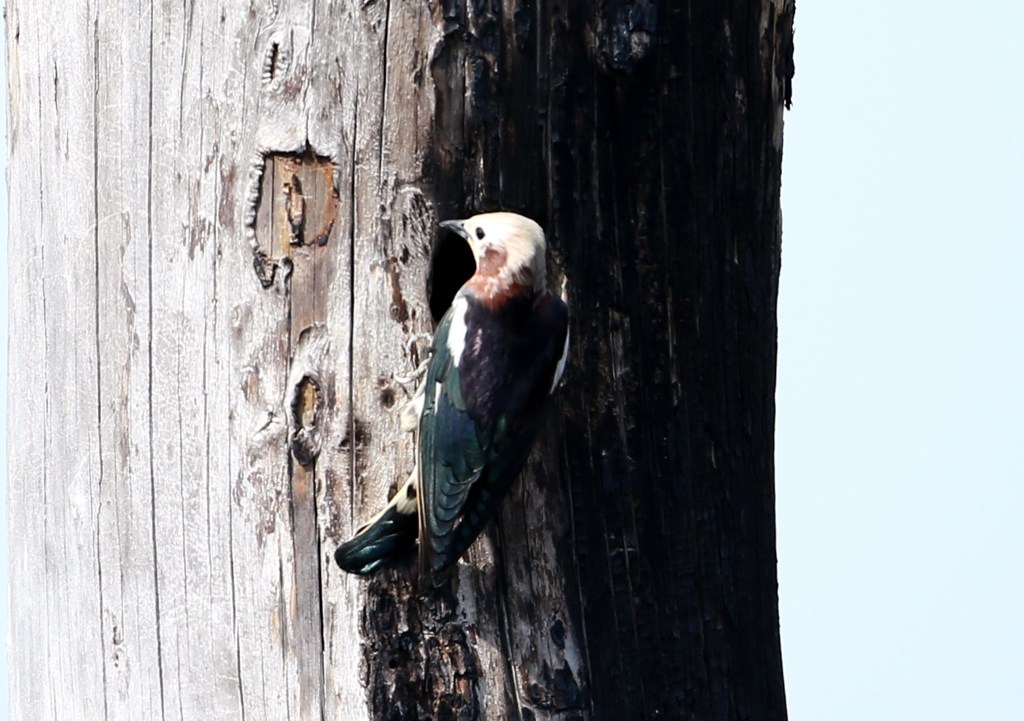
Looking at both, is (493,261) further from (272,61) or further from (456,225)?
(272,61)

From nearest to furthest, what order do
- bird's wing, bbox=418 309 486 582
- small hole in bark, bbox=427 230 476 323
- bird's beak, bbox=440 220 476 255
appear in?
1. bird's wing, bbox=418 309 486 582
2. bird's beak, bbox=440 220 476 255
3. small hole in bark, bbox=427 230 476 323

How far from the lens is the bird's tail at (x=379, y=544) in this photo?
7.75 ft

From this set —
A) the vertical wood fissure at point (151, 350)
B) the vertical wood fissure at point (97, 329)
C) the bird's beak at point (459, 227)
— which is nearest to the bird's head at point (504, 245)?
the bird's beak at point (459, 227)

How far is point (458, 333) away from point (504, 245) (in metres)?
0.18

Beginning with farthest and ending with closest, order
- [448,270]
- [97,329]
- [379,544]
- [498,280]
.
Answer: [448,270]
[97,329]
[498,280]
[379,544]

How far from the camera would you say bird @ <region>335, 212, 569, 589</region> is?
2.37 m

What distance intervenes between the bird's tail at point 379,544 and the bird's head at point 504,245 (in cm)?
45

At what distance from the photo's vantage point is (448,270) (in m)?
2.79

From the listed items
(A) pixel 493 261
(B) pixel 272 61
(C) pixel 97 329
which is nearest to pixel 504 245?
(A) pixel 493 261

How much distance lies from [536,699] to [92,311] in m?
1.10

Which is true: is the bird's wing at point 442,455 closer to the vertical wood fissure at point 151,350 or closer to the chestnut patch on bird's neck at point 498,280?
the chestnut patch on bird's neck at point 498,280

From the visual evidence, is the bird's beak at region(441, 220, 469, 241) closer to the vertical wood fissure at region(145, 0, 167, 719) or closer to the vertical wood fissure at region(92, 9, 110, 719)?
the vertical wood fissure at region(145, 0, 167, 719)

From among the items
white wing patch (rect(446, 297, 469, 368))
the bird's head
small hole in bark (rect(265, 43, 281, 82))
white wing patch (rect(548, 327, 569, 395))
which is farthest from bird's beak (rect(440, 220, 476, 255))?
small hole in bark (rect(265, 43, 281, 82))

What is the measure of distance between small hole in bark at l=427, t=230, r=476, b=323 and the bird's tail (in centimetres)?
39
